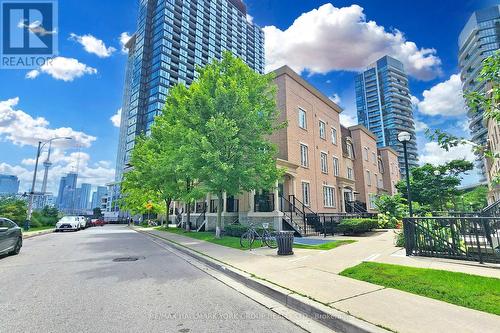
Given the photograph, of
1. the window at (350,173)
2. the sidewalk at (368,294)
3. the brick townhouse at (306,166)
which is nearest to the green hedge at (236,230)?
the brick townhouse at (306,166)

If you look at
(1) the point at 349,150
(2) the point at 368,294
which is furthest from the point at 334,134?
Result: (2) the point at 368,294

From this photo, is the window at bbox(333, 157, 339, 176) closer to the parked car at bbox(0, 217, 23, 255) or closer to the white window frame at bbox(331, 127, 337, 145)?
the white window frame at bbox(331, 127, 337, 145)

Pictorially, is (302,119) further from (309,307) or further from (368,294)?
(309,307)

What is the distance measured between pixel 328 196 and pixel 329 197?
0.25 m

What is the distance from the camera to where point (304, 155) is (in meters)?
24.8

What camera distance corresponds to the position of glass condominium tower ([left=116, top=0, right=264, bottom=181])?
9719cm

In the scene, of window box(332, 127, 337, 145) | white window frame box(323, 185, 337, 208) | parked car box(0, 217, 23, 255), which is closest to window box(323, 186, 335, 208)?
white window frame box(323, 185, 337, 208)

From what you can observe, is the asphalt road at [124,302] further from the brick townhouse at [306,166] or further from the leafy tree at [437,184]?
the leafy tree at [437,184]

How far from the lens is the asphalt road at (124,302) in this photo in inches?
164

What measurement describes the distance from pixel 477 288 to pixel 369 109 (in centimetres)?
15269

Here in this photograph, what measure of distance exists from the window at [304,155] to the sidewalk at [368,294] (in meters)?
15.1

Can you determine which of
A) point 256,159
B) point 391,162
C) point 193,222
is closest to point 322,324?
point 256,159

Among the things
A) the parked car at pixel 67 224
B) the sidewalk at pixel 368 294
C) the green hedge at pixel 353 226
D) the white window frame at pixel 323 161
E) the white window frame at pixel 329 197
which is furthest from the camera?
the parked car at pixel 67 224

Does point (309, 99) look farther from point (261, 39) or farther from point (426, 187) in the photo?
point (261, 39)
